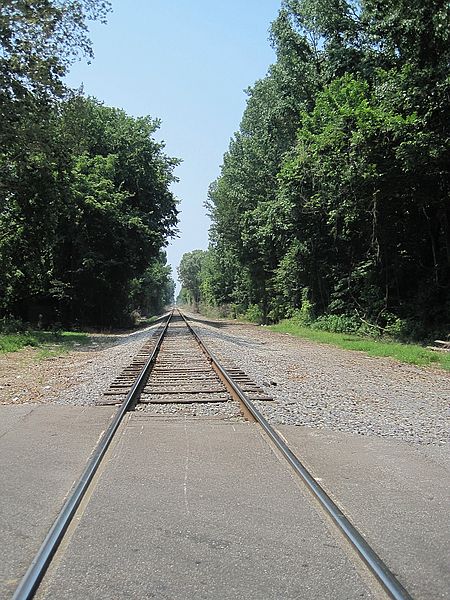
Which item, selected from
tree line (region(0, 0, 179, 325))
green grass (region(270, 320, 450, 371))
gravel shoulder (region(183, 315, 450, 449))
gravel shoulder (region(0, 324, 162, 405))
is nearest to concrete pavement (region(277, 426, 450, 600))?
gravel shoulder (region(183, 315, 450, 449))

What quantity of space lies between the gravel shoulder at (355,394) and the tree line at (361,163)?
857 cm

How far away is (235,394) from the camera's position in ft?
30.3

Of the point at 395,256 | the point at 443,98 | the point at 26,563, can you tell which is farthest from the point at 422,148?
the point at 26,563

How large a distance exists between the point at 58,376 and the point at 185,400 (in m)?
4.58

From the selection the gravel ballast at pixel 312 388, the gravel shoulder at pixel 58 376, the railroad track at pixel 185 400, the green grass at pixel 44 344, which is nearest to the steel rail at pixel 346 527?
the railroad track at pixel 185 400

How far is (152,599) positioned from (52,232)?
85.0 feet

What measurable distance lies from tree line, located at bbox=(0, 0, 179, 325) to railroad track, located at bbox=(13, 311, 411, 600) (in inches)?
415

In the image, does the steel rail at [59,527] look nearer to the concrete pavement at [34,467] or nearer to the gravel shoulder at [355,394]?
the concrete pavement at [34,467]

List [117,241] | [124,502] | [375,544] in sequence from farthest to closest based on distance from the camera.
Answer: [117,241], [124,502], [375,544]

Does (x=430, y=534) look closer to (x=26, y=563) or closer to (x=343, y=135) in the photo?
(x=26, y=563)

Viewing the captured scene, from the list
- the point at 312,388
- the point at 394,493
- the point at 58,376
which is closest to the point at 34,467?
the point at 394,493

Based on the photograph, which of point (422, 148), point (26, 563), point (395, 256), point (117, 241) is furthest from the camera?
point (117, 241)

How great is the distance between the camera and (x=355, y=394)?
9.96 metres

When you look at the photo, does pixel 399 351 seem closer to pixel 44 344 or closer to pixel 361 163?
pixel 361 163
